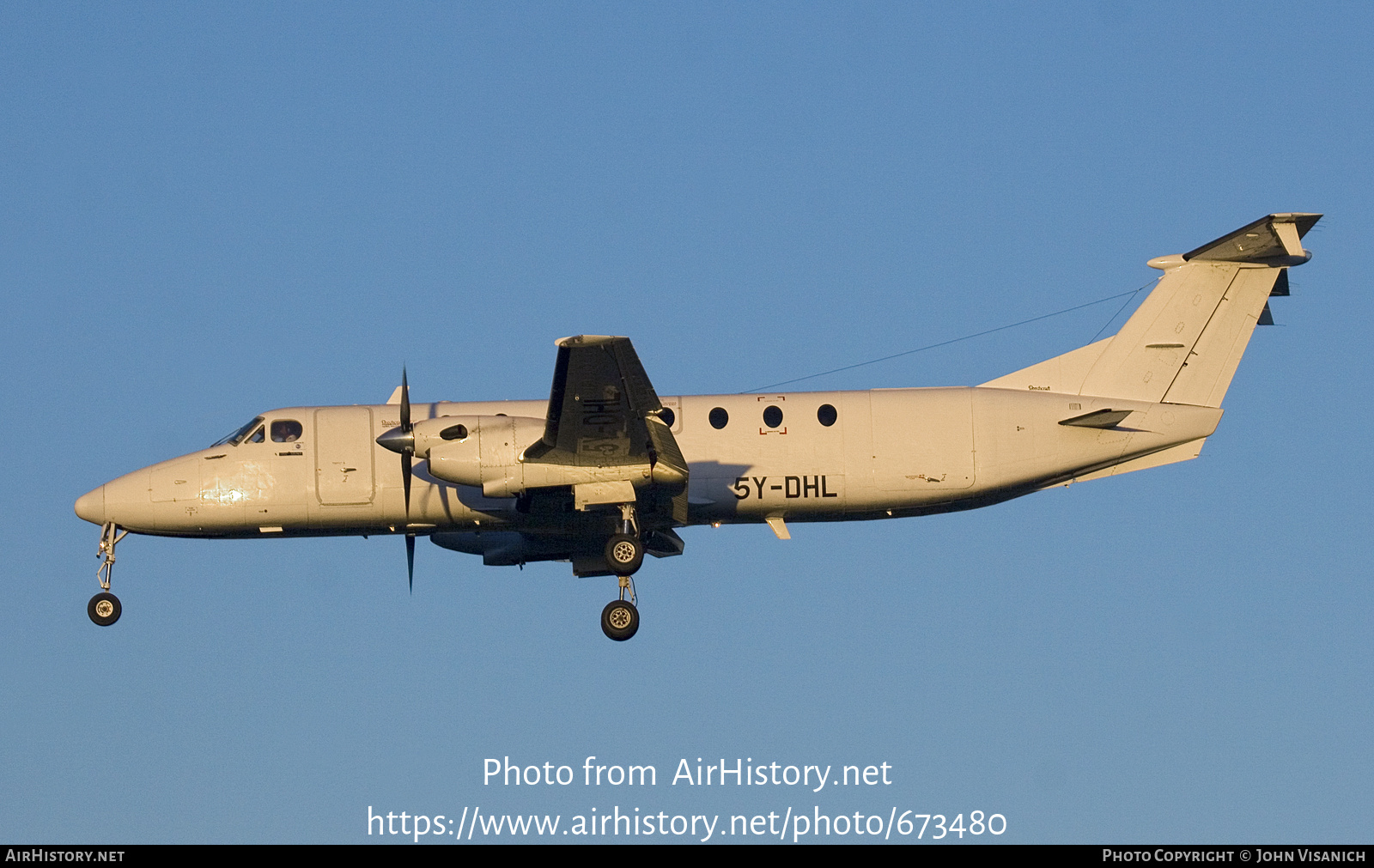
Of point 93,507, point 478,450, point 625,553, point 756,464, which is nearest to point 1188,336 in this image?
point 756,464

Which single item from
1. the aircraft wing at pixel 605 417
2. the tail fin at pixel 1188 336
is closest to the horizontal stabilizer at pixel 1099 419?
the tail fin at pixel 1188 336

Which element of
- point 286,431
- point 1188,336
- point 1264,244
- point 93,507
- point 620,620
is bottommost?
point 620,620

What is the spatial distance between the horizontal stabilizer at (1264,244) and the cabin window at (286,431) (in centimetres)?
1453

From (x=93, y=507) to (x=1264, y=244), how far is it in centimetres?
1900

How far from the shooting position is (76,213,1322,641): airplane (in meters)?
26.1

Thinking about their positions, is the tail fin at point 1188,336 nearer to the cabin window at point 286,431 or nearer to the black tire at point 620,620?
the black tire at point 620,620

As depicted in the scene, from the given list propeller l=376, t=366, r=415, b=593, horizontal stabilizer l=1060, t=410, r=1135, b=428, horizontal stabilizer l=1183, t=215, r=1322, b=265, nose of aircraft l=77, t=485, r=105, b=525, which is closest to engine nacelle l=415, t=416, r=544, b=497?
propeller l=376, t=366, r=415, b=593

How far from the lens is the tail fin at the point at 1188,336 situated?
26844 millimetres

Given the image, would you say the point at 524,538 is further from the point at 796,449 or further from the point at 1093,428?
the point at 1093,428

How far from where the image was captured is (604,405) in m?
23.5

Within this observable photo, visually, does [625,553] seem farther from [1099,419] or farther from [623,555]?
[1099,419]

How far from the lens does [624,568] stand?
2509 cm
